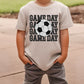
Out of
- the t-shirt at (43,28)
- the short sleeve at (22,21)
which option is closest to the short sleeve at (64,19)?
the t-shirt at (43,28)

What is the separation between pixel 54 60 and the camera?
6.81 feet

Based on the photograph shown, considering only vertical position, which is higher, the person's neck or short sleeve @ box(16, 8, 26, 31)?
the person's neck

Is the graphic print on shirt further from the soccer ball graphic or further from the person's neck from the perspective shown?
the person's neck

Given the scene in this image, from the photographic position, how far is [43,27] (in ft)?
6.64

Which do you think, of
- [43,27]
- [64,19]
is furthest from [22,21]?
[64,19]

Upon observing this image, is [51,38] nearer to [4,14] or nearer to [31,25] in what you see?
[31,25]

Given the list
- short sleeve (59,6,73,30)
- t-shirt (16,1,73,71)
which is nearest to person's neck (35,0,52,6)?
t-shirt (16,1,73,71)

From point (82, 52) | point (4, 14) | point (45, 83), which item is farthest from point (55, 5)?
point (4, 14)

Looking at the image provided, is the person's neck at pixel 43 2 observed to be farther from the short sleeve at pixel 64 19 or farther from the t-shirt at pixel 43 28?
the short sleeve at pixel 64 19

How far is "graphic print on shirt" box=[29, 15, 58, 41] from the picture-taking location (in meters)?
2.03

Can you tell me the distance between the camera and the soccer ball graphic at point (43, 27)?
203cm

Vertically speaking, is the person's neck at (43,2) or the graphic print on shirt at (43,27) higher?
the person's neck at (43,2)

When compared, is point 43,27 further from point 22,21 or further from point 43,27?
point 22,21

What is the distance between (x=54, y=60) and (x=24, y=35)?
312 millimetres
